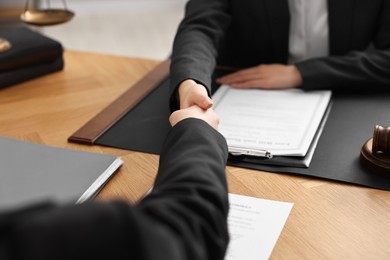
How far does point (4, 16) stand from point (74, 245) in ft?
11.7

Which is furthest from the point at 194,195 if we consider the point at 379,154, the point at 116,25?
the point at 116,25

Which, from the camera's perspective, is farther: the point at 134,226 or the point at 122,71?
the point at 122,71

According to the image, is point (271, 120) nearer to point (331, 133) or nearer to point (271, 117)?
point (271, 117)

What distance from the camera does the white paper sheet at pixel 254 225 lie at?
2.64ft

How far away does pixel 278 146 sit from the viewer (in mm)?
1067

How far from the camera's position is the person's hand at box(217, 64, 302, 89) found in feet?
4.35

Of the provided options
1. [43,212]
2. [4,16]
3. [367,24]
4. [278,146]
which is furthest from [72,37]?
[43,212]

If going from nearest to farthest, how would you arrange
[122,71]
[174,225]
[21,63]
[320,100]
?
[174,225] → [320,100] → [21,63] → [122,71]

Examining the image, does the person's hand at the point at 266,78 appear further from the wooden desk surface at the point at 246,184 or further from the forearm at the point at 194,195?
the forearm at the point at 194,195

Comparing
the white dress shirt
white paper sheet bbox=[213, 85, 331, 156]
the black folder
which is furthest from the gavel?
the white dress shirt

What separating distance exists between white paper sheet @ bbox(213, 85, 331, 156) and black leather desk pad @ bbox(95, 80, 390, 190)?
3 centimetres

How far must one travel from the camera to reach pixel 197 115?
981 millimetres

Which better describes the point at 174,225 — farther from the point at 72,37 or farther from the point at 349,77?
the point at 72,37

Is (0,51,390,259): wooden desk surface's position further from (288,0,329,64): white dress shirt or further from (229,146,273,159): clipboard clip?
(288,0,329,64): white dress shirt
